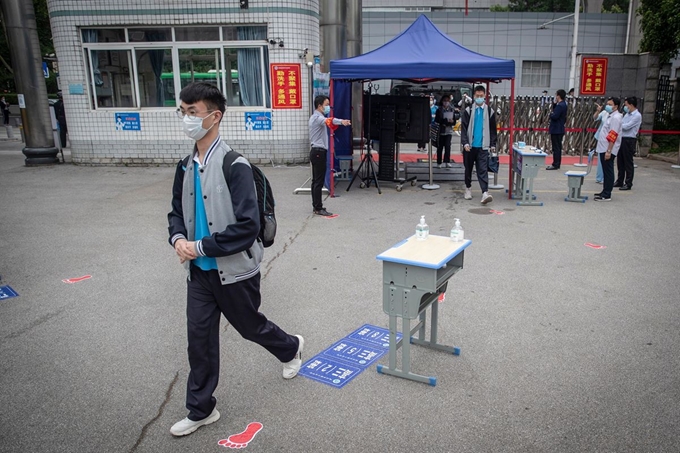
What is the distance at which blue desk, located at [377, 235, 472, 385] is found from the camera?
3531 mm

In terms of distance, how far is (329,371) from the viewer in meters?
3.92

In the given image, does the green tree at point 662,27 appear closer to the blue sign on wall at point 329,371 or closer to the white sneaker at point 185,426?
the blue sign on wall at point 329,371

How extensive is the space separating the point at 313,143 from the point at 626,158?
6365mm

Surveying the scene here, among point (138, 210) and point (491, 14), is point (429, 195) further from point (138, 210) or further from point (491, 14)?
point (491, 14)

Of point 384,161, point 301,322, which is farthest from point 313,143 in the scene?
point 301,322

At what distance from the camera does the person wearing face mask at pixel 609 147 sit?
30.8 feet

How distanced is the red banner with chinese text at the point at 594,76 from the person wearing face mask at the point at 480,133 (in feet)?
27.6

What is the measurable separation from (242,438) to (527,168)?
764 cm

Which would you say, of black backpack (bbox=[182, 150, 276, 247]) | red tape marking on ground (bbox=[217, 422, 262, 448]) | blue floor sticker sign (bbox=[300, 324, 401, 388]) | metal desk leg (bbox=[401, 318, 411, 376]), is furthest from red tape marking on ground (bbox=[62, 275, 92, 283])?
metal desk leg (bbox=[401, 318, 411, 376])

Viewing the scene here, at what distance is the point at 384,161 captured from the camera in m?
11.4

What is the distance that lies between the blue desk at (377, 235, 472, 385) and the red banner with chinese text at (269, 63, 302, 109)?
1058cm

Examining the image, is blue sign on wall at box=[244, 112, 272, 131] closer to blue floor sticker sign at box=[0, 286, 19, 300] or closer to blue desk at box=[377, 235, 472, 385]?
blue floor sticker sign at box=[0, 286, 19, 300]

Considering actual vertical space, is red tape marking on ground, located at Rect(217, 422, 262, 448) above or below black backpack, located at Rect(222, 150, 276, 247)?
below

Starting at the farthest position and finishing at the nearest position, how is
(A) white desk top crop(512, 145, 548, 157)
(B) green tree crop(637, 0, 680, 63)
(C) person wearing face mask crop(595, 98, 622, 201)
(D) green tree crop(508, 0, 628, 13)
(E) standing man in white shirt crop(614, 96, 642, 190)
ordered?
1. (D) green tree crop(508, 0, 628, 13)
2. (B) green tree crop(637, 0, 680, 63)
3. (E) standing man in white shirt crop(614, 96, 642, 190)
4. (C) person wearing face mask crop(595, 98, 622, 201)
5. (A) white desk top crop(512, 145, 548, 157)
